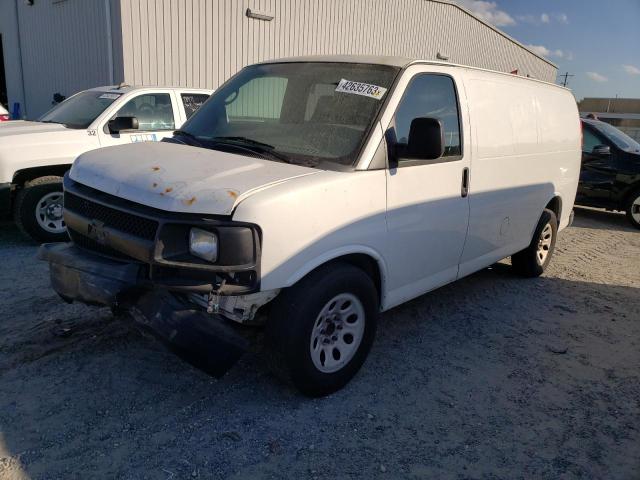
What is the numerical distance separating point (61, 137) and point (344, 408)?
4839mm

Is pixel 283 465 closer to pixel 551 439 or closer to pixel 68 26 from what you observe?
pixel 551 439

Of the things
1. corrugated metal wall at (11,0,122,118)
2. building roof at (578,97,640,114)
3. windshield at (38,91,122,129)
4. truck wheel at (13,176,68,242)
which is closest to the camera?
truck wheel at (13,176,68,242)

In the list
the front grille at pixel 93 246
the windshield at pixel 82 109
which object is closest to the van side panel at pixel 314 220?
the front grille at pixel 93 246

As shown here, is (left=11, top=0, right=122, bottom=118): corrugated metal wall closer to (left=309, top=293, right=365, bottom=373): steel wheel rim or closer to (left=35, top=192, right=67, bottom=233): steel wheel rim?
(left=35, top=192, right=67, bottom=233): steel wheel rim

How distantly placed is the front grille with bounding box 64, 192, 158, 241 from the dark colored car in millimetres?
9014

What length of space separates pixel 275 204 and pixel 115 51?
9.30 m

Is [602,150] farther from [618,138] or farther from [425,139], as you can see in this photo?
[425,139]

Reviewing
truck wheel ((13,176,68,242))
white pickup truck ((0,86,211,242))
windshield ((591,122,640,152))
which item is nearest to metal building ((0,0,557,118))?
white pickup truck ((0,86,211,242))

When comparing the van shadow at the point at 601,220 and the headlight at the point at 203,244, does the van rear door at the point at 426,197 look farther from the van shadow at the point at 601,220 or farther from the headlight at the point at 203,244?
the van shadow at the point at 601,220

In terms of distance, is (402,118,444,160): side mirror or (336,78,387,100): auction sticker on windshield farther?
(336,78,387,100): auction sticker on windshield

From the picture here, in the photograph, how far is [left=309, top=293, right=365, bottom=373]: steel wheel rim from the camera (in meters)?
3.18

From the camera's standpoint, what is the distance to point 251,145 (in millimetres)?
3523

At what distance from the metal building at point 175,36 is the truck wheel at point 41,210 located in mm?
5055

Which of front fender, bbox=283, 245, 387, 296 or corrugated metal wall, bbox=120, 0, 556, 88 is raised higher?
corrugated metal wall, bbox=120, 0, 556, 88
